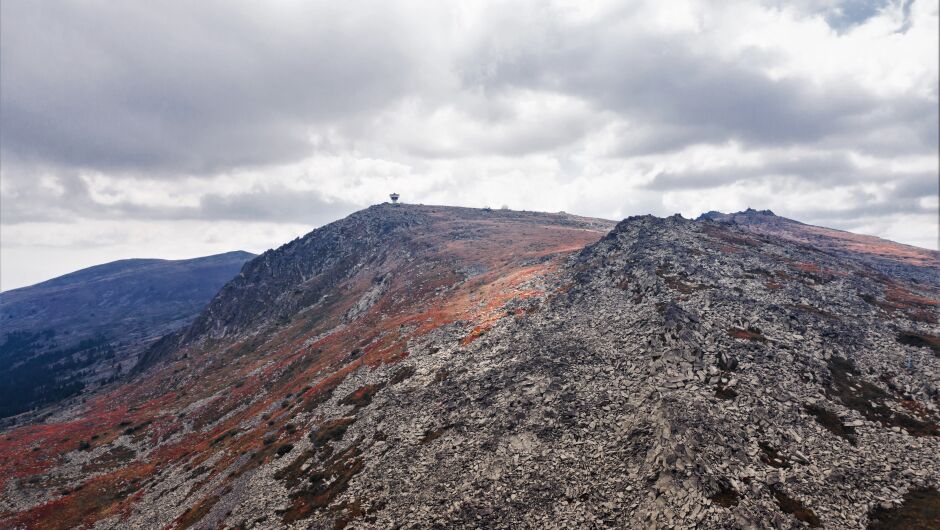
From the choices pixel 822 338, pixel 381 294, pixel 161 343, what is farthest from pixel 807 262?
pixel 161 343

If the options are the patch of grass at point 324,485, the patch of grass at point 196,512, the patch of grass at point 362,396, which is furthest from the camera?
the patch of grass at point 362,396

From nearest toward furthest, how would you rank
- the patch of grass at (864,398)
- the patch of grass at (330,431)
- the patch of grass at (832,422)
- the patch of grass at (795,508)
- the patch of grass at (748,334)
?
the patch of grass at (795,508)
the patch of grass at (832,422)
the patch of grass at (864,398)
the patch of grass at (748,334)
the patch of grass at (330,431)

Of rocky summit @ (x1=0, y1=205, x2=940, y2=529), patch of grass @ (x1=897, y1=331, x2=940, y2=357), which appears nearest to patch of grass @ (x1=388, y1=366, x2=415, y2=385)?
rocky summit @ (x1=0, y1=205, x2=940, y2=529)

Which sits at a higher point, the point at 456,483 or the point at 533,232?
the point at 533,232

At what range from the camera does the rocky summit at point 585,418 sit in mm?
33281

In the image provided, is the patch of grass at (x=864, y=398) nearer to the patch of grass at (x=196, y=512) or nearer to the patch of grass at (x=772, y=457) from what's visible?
the patch of grass at (x=772, y=457)

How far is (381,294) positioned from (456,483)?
320 ft

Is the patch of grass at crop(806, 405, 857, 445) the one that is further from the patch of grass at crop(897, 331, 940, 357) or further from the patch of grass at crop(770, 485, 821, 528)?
the patch of grass at crop(897, 331, 940, 357)

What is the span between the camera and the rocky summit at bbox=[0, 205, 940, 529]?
109 feet

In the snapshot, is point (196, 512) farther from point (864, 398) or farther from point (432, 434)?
point (864, 398)

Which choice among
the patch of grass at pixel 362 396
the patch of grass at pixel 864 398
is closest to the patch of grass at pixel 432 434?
the patch of grass at pixel 362 396

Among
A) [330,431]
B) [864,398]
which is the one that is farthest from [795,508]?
[330,431]

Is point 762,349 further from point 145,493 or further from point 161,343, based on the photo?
point 161,343

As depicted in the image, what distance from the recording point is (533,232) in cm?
18488
